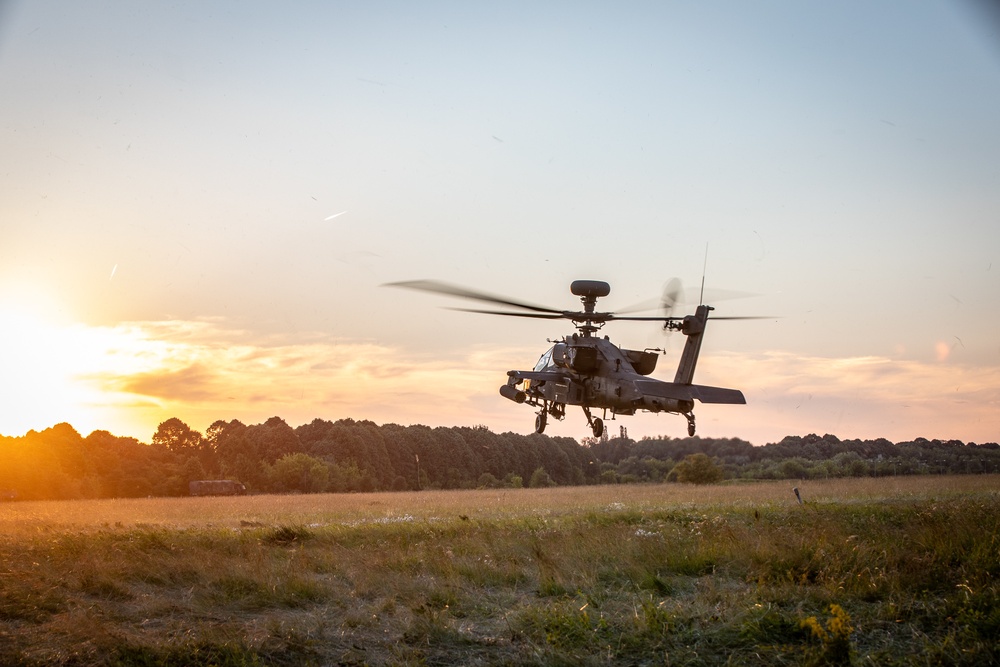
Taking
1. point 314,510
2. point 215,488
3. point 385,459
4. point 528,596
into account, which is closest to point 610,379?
point 528,596

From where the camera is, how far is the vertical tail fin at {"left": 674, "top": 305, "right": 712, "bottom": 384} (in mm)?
21422

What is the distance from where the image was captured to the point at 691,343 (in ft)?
71.4

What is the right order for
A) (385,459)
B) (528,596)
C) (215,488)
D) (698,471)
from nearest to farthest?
(528,596) → (215,488) → (698,471) → (385,459)

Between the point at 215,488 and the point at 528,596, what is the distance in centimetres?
5390

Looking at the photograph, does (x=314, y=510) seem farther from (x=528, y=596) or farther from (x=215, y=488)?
(x=215, y=488)

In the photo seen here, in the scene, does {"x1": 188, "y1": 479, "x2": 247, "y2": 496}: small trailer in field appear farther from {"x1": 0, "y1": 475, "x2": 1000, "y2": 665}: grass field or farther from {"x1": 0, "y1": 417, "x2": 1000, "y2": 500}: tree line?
{"x1": 0, "y1": 475, "x2": 1000, "y2": 665}: grass field

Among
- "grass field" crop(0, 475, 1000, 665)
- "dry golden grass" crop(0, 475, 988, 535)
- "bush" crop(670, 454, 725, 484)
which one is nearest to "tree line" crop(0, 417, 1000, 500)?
"bush" crop(670, 454, 725, 484)

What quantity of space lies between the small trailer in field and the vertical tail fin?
49.4 meters

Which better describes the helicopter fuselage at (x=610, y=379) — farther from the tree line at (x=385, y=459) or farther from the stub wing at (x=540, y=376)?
the tree line at (x=385, y=459)

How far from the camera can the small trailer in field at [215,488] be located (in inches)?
2435

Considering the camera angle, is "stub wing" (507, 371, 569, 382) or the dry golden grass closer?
"stub wing" (507, 371, 569, 382)

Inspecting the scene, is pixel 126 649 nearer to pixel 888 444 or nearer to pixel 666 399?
pixel 666 399

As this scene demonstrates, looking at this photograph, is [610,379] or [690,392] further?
[610,379]

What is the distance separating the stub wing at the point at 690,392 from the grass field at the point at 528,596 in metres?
3.20
